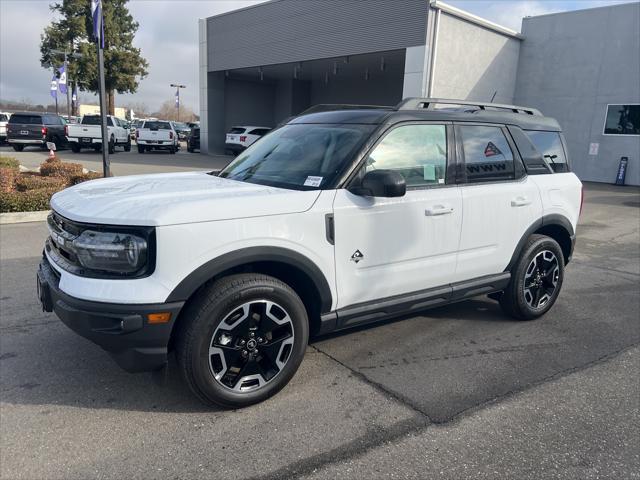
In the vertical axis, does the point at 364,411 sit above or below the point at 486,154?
below

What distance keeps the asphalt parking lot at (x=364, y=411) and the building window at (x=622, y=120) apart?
685 inches

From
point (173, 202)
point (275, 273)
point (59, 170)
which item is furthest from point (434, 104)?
point (59, 170)

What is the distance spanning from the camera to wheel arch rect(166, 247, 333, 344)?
2715 mm

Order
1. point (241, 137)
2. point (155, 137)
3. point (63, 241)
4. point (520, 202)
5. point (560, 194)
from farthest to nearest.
Result: point (155, 137) → point (241, 137) → point (560, 194) → point (520, 202) → point (63, 241)

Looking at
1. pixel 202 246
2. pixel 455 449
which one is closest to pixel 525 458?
pixel 455 449

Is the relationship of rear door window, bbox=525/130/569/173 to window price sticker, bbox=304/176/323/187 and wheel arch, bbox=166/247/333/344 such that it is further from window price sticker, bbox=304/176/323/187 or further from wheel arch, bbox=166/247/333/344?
wheel arch, bbox=166/247/333/344

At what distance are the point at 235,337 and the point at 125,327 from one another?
639mm

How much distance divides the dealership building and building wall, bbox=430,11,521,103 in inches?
1.5

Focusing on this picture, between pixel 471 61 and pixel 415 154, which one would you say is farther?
pixel 471 61

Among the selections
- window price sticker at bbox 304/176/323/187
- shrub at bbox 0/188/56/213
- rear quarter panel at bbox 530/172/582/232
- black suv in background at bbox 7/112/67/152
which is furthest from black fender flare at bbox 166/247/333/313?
black suv in background at bbox 7/112/67/152

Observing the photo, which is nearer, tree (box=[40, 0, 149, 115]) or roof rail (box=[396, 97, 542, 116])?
roof rail (box=[396, 97, 542, 116])

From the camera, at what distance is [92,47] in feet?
132

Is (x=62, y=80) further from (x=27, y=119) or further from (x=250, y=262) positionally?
(x=250, y=262)

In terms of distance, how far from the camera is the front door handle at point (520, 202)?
4.21 meters
